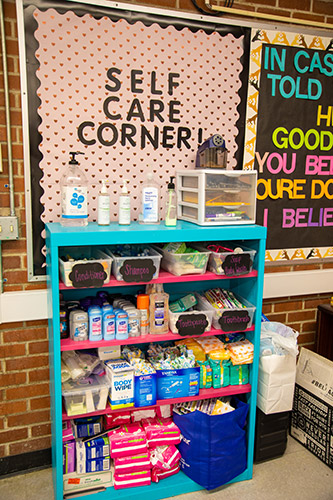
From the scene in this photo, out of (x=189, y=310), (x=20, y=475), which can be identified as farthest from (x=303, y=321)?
(x=20, y=475)

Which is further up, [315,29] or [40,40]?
[315,29]

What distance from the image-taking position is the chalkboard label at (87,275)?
6.14 ft

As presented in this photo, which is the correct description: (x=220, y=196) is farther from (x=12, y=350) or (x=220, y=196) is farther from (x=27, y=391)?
(x=27, y=391)

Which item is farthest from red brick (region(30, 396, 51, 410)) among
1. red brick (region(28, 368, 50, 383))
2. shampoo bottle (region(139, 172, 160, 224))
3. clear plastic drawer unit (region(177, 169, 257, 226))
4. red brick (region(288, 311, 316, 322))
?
red brick (region(288, 311, 316, 322))

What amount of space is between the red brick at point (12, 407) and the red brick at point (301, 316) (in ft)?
5.87

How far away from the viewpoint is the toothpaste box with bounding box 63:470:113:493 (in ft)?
6.93

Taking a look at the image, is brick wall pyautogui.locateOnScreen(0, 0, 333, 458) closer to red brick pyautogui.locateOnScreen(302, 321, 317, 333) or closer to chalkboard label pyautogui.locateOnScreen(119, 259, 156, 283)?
chalkboard label pyautogui.locateOnScreen(119, 259, 156, 283)

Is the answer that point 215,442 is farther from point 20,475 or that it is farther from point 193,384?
point 20,475

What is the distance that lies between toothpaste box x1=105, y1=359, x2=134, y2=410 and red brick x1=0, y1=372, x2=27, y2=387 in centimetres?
56

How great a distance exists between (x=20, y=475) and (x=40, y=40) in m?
2.32

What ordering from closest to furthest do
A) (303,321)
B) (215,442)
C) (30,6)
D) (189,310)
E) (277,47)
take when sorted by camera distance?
(30,6)
(215,442)
(189,310)
(277,47)
(303,321)

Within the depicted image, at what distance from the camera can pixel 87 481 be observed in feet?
7.00

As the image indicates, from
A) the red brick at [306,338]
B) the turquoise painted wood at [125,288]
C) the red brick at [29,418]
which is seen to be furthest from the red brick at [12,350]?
the red brick at [306,338]

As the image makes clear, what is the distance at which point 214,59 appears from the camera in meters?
2.38
